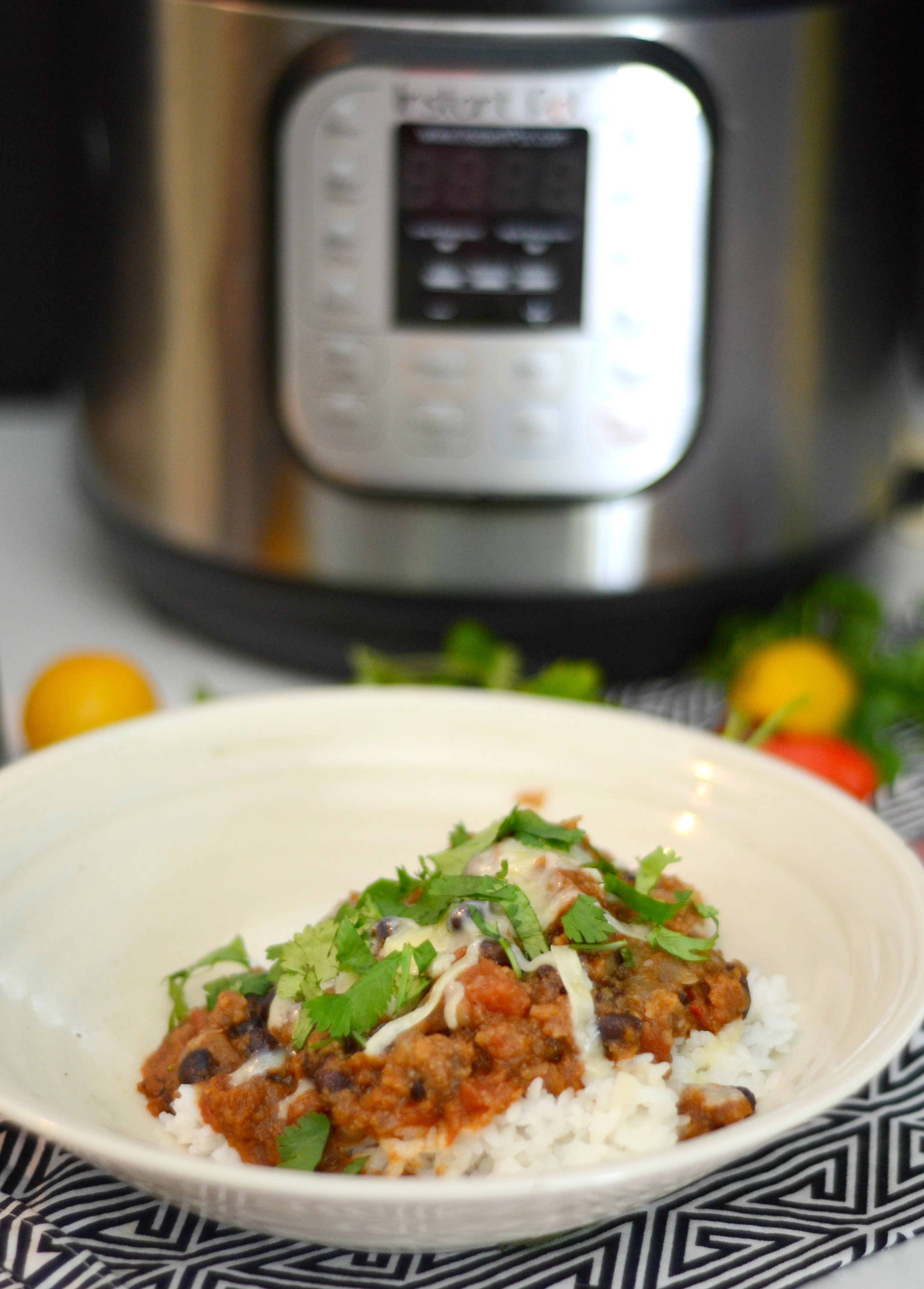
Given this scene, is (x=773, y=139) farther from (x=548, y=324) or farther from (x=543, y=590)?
(x=543, y=590)

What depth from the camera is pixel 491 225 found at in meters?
0.89

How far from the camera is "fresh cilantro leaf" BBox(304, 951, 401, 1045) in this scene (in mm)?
551

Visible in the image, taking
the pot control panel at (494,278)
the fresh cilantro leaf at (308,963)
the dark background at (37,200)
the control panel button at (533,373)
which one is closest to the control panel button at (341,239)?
the pot control panel at (494,278)

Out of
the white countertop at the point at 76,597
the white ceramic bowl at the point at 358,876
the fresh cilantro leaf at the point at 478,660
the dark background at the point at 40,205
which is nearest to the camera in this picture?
the white ceramic bowl at the point at 358,876

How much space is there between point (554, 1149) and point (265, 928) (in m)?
0.23

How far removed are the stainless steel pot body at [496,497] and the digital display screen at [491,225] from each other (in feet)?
0.22

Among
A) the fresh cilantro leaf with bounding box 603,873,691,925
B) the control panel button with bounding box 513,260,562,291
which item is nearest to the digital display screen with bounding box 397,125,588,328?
the control panel button with bounding box 513,260,562,291

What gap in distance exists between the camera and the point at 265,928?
0.72 m

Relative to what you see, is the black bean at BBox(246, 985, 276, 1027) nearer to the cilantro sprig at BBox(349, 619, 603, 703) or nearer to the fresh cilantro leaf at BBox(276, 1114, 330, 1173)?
the fresh cilantro leaf at BBox(276, 1114, 330, 1173)

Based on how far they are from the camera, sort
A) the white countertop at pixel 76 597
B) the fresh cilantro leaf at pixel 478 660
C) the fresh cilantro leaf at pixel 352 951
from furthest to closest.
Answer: the white countertop at pixel 76 597 → the fresh cilantro leaf at pixel 478 660 → the fresh cilantro leaf at pixel 352 951

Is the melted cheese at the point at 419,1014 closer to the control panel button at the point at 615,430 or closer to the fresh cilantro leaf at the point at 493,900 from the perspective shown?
the fresh cilantro leaf at the point at 493,900

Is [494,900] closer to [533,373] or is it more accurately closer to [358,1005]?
[358,1005]

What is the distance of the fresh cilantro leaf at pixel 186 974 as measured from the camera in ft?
2.08

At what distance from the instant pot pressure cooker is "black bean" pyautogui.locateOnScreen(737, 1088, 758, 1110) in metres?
0.45
